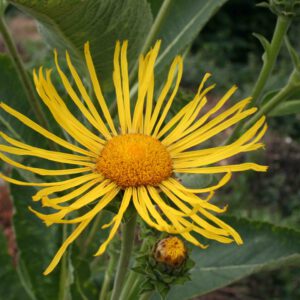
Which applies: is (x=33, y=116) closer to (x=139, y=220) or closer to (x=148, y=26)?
(x=148, y=26)

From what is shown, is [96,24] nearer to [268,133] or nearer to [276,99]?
[276,99]

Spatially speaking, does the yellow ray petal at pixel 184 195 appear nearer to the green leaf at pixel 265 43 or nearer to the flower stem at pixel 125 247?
the flower stem at pixel 125 247

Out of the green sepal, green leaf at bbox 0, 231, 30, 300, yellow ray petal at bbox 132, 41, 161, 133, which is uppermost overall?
yellow ray petal at bbox 132, 41, 161, 133

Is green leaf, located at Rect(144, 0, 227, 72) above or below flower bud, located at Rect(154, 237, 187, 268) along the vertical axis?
above

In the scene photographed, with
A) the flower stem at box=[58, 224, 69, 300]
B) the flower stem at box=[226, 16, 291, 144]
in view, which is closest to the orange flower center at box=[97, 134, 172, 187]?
the flower stem at box=[226, 16, 291, 144]

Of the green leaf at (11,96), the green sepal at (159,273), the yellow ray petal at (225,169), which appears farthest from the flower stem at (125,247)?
the green leaf at (11,96)

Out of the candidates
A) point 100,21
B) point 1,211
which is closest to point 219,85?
point 1,211

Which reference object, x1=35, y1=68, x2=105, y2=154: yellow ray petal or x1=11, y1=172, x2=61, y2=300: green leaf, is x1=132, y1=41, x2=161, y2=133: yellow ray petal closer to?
x1=35, y1=68, x2=105, y2=154: yellow ray petal
